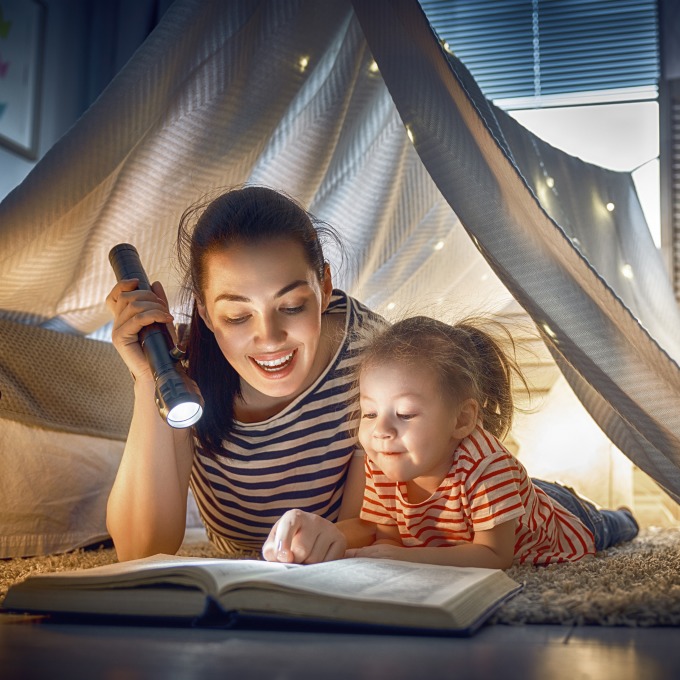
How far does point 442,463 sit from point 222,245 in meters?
0.46

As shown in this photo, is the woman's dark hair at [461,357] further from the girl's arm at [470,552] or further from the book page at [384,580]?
the book page at [384,580]

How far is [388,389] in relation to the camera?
1.22 m

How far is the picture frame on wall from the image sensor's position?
268 cm

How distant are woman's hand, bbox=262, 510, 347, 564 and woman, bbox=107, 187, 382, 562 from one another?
16cm

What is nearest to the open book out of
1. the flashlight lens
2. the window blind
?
the flashlight lens

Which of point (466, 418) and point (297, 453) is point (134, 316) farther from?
point (466, 418)

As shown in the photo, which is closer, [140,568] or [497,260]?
[140,568]

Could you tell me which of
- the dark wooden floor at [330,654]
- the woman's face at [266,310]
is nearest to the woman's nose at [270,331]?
the woman's face at [266,310]

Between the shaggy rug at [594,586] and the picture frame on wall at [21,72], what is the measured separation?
1638mm

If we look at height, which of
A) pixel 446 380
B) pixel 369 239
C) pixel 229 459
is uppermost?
pixel 369 239

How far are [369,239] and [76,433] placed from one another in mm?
827

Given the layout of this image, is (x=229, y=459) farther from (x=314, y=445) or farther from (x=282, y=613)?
(x=282, y=613)

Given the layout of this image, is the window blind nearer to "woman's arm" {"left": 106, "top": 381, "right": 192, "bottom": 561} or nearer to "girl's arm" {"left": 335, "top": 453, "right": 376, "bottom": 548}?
"girl's arm" {"left": 335, "top": 453, "right": 376, "bottom": 548}

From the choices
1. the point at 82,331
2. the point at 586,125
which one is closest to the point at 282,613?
the point at 82,331
